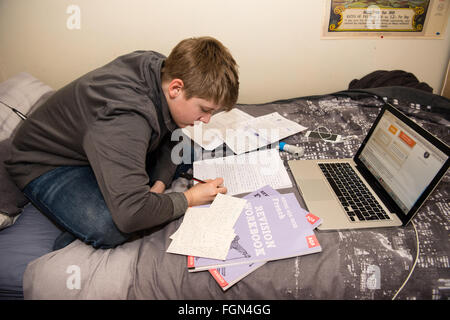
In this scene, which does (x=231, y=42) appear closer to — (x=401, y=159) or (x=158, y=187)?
(x=158, y=187)

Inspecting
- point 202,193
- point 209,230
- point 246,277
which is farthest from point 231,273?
point 202,193

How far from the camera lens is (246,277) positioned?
0.71m

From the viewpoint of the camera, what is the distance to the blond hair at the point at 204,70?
31.2 inches

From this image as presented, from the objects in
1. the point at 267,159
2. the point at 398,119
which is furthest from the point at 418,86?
the point at 267,159

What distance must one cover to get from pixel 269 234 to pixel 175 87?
0.52 meters

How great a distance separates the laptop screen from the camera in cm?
72

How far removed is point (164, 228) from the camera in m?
0.86

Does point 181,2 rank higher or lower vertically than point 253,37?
higher

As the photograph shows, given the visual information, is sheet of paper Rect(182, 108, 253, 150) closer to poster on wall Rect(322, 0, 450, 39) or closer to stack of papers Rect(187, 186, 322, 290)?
stack of papers Rect(187, 186, 322, 290)

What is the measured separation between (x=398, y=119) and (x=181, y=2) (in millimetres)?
1227

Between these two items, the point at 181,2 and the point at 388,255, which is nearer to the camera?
the point at 388,255

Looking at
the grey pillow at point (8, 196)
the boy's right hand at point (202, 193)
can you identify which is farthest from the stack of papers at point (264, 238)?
the grey pillow at point (8, 196)

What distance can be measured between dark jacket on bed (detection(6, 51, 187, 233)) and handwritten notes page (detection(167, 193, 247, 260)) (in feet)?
0.19
